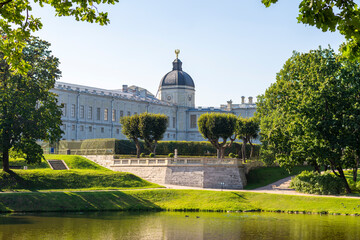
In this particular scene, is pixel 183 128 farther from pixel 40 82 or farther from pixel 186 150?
pixel 40 82

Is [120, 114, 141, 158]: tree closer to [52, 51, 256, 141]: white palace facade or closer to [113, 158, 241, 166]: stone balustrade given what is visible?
[113, 158, 241, 166]: stone balustrade

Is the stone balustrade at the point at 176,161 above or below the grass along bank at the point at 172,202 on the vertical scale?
above

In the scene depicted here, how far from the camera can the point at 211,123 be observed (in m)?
57.2

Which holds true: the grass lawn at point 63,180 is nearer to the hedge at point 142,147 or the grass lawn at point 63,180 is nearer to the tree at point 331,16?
the hedge at point 142,147

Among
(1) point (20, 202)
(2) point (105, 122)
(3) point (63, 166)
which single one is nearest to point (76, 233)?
(1) point (20, 202)

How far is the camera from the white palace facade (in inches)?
3346

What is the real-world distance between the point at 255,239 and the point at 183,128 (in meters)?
84.5

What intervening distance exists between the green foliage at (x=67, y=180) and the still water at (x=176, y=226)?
9662mm

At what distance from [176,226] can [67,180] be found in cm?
1912

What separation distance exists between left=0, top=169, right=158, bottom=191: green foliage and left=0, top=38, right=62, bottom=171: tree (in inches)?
72.5

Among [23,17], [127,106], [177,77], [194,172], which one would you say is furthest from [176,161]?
[177,77]

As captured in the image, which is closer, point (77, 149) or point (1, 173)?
point (1, 173)

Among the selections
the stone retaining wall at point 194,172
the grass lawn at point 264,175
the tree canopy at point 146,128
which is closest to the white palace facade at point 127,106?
the tree canopy at point 146,128

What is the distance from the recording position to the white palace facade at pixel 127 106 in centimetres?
8500
